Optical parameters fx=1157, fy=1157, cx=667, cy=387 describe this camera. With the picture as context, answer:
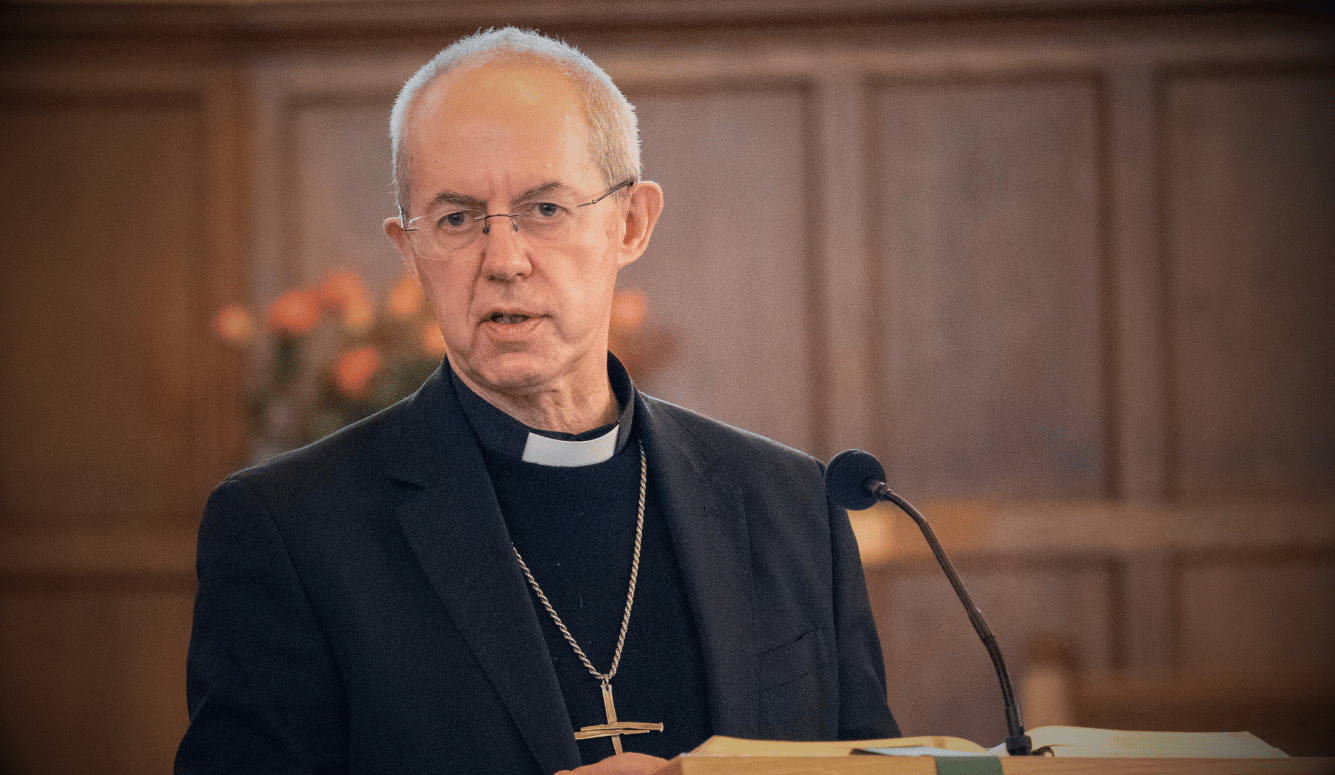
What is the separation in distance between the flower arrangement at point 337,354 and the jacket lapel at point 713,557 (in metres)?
1.89

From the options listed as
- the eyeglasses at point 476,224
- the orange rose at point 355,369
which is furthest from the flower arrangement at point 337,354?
the eyeglasses at point 476,224

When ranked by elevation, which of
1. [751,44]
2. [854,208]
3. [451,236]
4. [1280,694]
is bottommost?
[1280,694]

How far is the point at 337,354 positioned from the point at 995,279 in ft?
7.75

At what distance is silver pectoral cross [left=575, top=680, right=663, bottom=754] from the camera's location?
58.2 inches

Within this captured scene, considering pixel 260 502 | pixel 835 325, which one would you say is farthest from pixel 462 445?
pixel 835 325

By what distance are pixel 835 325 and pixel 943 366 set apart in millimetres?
430

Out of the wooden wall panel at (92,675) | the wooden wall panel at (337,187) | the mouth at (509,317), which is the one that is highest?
the wooden wall panel at (337,187)

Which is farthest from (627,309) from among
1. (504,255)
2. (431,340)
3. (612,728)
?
(612,728)

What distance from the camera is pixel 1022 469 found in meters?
4.29

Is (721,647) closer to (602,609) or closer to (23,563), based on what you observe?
(602,609)

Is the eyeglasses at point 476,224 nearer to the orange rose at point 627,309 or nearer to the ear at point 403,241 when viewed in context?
the ear at point 403,241

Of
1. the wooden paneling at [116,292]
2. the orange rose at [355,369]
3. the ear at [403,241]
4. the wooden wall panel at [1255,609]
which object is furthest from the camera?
the wooden paneling at [116,292]

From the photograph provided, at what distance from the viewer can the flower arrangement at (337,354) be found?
3.54 metres

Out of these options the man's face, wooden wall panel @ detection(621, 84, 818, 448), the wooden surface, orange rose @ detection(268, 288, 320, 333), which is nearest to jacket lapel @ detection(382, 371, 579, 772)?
the man's face
